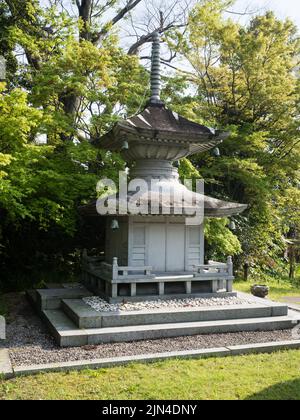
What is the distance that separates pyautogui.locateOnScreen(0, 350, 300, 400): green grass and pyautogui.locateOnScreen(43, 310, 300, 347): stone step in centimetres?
114

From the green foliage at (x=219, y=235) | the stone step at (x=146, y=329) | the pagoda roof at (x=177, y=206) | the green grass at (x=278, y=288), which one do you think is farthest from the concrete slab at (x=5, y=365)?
the green grass at (x=278, y=288)

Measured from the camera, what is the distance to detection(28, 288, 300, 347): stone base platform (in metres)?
7.31

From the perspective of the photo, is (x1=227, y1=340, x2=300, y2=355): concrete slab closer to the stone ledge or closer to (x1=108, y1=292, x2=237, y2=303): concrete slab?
the stone ledge

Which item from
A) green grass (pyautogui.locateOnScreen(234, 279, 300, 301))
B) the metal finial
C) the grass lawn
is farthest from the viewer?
green grass (pyautogui.locateOnScreen(234, 279, 300, 301))

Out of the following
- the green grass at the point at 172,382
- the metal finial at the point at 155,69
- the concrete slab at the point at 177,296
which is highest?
the metal finial at the point at 155,69

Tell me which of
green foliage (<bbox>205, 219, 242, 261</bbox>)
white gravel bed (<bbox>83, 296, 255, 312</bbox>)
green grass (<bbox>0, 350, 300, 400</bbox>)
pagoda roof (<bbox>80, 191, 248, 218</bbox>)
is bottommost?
green grass (<bbox>0, 350, 300, 400</bbox>)

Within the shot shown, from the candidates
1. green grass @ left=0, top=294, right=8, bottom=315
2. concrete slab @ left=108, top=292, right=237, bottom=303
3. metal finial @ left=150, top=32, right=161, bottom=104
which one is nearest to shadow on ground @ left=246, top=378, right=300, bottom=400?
concrete slab @ left=108, top=292, right=237, bottom=303

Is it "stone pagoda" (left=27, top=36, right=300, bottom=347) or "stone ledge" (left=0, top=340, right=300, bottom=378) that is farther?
"stone pagoda" (left=27, top=36, right=300, bottom=347)

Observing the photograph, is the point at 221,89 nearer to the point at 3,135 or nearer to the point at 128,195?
the point at 128,195

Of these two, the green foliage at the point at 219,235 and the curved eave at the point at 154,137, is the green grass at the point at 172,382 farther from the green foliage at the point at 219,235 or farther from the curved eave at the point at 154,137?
the green foliage at the point at 219,235

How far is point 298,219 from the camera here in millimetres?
18797

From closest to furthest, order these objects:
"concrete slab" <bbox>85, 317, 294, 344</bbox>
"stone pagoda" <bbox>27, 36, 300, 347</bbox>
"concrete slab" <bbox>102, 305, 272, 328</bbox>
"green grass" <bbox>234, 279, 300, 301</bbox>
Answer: "concrete slab" <bbox>85, 317, 294, 344</bbox>
"concrete slab" <bbox>102, 305, 272, 328</bbox>
"stone pagoda" <bbox>27, 36, 300, 347</bbox>
"green grass" <bbox>234, 279, 300, 301</bbox>

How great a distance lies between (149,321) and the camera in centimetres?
798

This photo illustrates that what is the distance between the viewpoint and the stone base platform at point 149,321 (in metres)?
7.31
